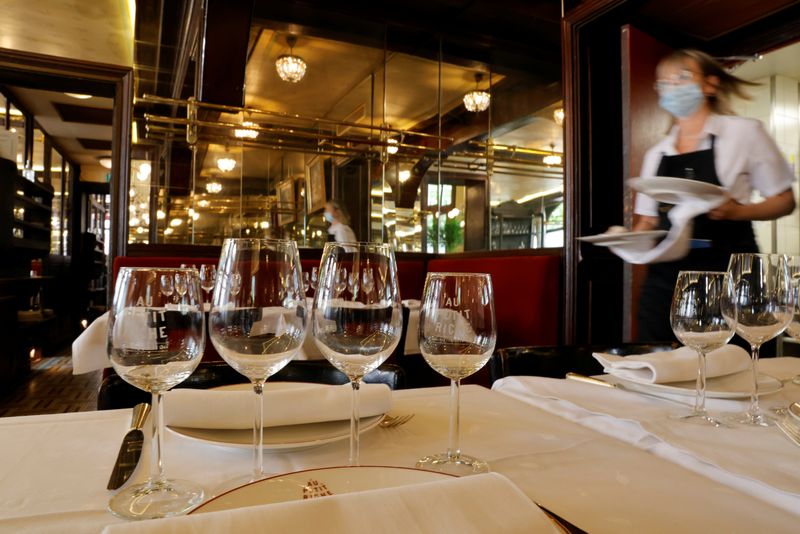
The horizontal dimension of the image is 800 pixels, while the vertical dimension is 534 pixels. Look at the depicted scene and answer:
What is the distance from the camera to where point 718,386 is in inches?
35.5

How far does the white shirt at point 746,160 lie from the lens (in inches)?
82.4

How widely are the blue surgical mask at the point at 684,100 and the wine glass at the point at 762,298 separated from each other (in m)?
1.70

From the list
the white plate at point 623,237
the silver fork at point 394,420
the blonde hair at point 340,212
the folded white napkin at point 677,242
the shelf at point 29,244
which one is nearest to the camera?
the silver fork at point 394,420

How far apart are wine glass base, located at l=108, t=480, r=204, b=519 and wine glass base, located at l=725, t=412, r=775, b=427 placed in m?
0.66

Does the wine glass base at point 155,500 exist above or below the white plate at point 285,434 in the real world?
below

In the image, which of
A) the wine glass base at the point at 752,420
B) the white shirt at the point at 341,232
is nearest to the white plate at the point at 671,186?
the wine glass base at the point at 752,420

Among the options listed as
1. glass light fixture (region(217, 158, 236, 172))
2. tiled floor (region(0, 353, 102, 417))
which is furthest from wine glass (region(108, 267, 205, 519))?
glass light fixture (region(217, 158, 236, 172))

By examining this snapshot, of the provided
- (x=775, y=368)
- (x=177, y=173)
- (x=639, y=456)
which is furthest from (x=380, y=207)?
(x=639, y=456)

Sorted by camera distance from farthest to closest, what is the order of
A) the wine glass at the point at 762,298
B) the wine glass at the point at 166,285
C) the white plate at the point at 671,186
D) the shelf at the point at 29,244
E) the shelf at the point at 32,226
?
1. the shelf at the point at 32,226
2. the shelf at the point at 29,244
3. the white plate at the point at 671,186
4. the wine glass at the point at 762,298
5. the wine glass at the point at 166,285

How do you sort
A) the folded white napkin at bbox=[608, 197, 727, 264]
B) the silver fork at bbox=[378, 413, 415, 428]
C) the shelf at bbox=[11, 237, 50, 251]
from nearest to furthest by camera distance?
the silver fork at bbox=[378, 413, 415, 428]
the folded white napkin at bbox=[608, 197, 727, 264]
the shelf at bbox=[11, 237, 50, 251]

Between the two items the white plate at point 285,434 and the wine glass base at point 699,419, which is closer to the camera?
the white plate at point 285,434

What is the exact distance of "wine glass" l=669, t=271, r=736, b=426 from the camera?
0.78m

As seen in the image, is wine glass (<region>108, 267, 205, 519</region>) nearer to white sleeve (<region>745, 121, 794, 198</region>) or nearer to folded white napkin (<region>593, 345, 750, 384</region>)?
folded white napkin (<region>593, 345, 750, 384</region>)

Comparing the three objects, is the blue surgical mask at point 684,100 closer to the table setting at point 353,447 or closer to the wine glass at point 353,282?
the table setting at point 353,447
